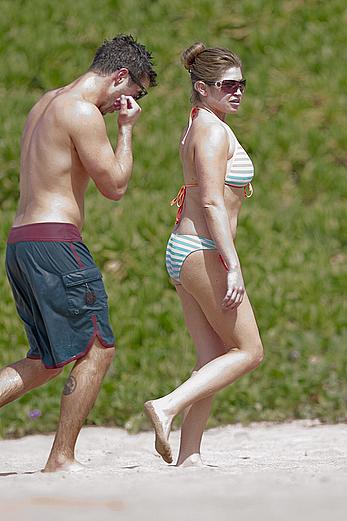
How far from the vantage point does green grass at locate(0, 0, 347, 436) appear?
7.50 m

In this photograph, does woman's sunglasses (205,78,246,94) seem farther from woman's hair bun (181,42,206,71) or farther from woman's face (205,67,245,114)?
woman's hair bun (181,42,206,71)

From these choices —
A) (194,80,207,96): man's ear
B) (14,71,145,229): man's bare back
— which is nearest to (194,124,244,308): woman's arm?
(194,80,207,96): man's ear

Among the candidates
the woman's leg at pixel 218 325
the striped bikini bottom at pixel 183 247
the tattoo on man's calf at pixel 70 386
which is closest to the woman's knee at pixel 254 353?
the woman's leg at pixel 218 325

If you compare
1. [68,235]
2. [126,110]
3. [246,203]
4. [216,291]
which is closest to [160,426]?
[216,291]

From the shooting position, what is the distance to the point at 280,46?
11.8 meters

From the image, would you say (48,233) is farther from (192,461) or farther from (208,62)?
(192,461)

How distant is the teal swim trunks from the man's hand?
0.55 metres

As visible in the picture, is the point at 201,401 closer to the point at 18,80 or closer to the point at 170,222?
the point at 170,222

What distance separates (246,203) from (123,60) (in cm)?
459

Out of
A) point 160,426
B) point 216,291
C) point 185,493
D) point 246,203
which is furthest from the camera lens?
point 246,203

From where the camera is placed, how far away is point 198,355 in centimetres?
525

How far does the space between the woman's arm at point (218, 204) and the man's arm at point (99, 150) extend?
38cm

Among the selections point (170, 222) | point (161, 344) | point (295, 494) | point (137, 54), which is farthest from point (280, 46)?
point (295, 494)

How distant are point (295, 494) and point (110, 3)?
942 cm
